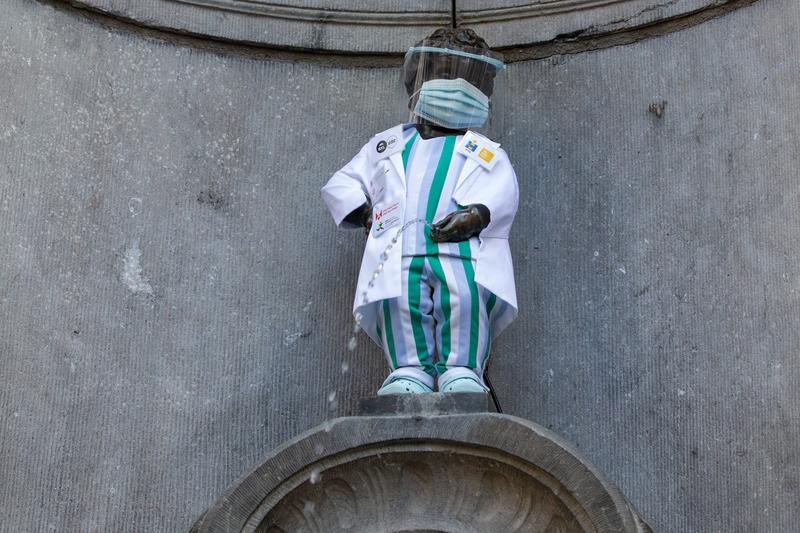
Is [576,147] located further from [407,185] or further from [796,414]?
[796,414]

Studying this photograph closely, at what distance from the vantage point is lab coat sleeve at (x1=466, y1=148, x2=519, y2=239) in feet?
15.2

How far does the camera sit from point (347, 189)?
4840 mm

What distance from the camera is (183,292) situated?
514 cm

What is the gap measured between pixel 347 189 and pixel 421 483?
1087 millimetres

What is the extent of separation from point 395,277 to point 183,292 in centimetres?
97

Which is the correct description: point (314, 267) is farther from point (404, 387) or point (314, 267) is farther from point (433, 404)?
point (433, 404)

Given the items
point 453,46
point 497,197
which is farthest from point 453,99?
point 497,197

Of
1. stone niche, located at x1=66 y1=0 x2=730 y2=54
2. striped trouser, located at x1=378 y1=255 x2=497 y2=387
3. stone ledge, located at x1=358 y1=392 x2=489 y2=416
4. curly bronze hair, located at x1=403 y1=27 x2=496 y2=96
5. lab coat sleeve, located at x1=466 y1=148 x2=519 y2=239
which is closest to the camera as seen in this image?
stone ledge, located at x1=358 y1=392 x2=489 y2=416

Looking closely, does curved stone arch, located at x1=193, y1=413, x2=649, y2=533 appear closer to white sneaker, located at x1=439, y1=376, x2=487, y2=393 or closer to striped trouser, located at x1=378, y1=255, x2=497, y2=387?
white sneaker, located at x1=439, y1=376, x2=487, y2=393

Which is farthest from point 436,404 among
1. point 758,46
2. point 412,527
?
point 758,46


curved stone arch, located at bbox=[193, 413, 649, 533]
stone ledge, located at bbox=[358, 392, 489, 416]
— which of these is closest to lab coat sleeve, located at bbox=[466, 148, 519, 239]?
stone ledge, located at bbox=[358, 392, 489, 416]

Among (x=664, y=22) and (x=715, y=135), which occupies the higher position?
(x=664, y=22)

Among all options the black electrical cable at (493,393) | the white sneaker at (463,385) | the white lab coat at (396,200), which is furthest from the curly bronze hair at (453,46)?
the white sneaker at (463,385)

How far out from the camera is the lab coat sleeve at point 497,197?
4.63m
